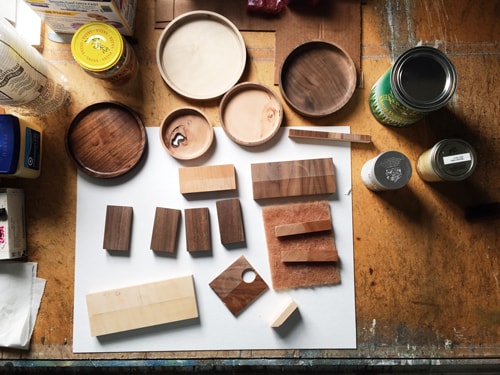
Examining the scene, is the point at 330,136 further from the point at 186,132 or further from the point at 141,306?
the point at 141,306

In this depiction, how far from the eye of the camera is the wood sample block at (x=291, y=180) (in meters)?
0.85

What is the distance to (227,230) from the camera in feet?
2.77

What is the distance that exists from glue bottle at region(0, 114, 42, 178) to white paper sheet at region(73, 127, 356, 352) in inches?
4.5

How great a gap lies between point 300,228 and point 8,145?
66 centimetres

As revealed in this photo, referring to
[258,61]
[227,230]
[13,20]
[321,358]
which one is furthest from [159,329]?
[13,20]

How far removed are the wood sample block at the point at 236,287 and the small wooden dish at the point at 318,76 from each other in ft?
1.39

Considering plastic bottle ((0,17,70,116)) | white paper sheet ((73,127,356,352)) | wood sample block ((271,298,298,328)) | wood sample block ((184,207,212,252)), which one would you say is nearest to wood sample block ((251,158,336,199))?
white paper sheet ((73,127,356,352))

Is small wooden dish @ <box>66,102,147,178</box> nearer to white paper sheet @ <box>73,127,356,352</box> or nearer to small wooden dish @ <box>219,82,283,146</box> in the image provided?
white paper sheet @ <box>73,127,356,352</box>

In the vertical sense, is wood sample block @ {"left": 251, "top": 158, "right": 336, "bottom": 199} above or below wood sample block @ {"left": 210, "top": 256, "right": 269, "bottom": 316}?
above

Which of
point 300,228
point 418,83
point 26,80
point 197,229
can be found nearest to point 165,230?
point 197,229

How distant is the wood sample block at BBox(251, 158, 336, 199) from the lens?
85 cm

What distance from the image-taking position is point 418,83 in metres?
0.77

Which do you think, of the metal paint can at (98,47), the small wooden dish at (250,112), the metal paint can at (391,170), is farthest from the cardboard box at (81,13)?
the metal paint can at (391,170)

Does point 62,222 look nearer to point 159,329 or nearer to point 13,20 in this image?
point 159,329
